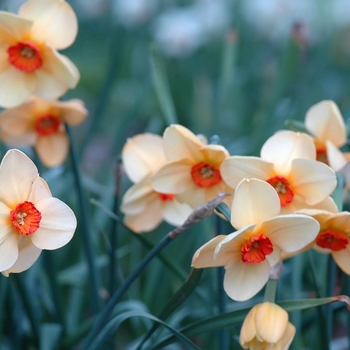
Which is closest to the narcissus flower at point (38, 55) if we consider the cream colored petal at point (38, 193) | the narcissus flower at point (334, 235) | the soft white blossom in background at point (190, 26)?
the cream colored petal at point (38, 193)

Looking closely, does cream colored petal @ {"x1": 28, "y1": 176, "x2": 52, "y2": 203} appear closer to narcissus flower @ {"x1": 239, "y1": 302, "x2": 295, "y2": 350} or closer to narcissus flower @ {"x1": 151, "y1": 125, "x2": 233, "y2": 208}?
narcissus flower @ {"x1": 151, "y1": 125, "x2": 233, "y2": 208}

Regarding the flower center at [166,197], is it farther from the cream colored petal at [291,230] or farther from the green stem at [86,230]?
the cream colored petal at [291,230]

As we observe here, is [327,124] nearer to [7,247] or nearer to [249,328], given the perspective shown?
[249,328]

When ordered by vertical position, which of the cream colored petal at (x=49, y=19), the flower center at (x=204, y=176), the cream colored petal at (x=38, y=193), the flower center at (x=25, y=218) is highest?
the cream colored petal at (x=49, y=19)

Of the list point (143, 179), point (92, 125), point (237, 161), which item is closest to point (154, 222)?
point (143, 179)

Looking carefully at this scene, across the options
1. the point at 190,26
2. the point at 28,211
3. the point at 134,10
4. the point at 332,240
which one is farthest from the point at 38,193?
the point at 134,10

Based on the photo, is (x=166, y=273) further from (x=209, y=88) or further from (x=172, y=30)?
(x=172, y=30)
